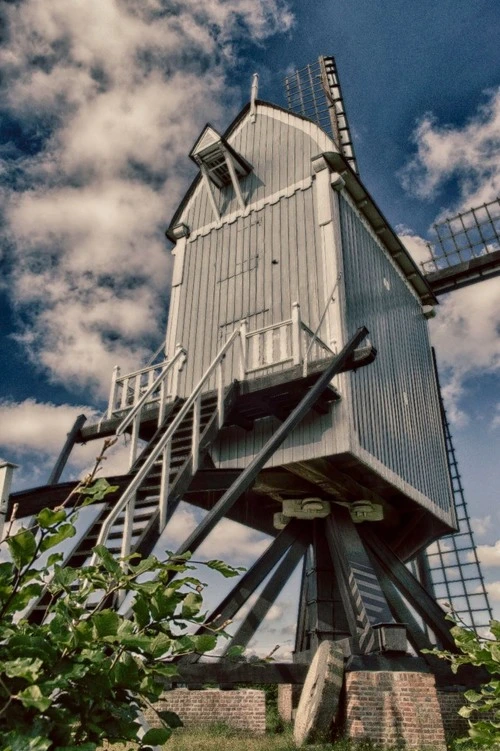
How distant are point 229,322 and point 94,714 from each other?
10.9m

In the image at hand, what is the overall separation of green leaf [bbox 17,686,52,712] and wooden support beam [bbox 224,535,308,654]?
8935 millimetres

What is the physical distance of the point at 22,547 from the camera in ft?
6.13

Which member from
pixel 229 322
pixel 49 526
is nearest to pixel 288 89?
pixel 229 322

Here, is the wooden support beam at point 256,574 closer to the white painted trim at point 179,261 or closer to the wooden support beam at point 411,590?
the wooden support beam at point 411,590

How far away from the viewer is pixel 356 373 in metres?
11.1

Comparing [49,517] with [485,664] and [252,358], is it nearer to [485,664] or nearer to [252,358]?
[485,664]

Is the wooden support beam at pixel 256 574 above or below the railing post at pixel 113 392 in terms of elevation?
below

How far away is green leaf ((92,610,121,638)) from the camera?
6.02ft

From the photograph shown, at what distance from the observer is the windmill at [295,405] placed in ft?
29.5

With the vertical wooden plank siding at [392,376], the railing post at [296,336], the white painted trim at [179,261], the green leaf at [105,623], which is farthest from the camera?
the white painted trim at [179,261]

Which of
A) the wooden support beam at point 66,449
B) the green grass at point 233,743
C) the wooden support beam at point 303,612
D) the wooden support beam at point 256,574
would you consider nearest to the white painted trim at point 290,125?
the wooden support beam at point 66,449

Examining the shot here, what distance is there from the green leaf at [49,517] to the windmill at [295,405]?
499 centimetres

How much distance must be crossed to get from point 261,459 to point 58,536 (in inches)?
→ 261

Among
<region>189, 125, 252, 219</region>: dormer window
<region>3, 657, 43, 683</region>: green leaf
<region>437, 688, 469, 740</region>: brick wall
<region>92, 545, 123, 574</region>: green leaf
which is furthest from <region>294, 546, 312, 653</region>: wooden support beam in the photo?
<region>3, 657, 43, 683</region>: green leaf
